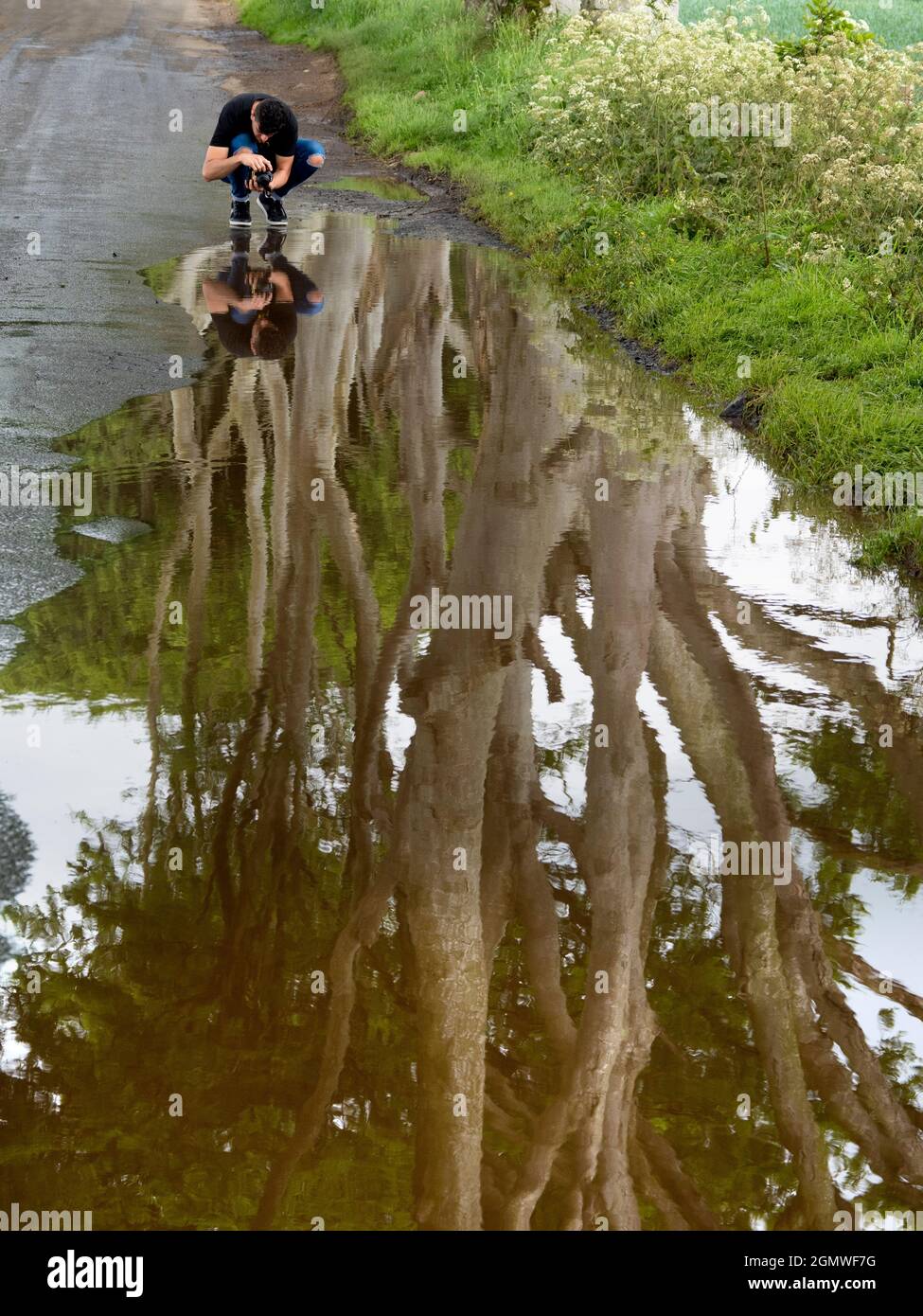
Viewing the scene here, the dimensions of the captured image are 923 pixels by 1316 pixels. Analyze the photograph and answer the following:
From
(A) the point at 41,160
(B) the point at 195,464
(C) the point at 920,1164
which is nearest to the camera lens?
(C) the point at 920,1164

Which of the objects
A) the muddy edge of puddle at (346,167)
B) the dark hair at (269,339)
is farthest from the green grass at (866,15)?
the dark hair at (269,339)

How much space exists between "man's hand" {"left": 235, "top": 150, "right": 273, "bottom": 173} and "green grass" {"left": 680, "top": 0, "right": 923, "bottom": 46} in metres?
13.5

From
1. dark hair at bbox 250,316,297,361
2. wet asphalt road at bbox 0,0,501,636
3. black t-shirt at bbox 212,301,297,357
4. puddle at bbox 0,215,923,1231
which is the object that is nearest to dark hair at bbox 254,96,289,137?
Answer: wet asphalt road at bbox 0,0,501,636

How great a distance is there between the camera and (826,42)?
53.9 ft

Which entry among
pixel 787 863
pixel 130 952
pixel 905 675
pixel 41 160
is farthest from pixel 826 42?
pixel 130 952

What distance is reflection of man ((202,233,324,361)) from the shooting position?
11.0 m

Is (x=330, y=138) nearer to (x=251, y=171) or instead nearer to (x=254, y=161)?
(x=251, y=171)

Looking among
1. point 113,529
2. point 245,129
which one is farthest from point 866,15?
point 113,529

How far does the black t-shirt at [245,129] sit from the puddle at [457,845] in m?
8.04

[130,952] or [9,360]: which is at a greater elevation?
[9,360]

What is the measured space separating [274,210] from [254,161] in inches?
36.0

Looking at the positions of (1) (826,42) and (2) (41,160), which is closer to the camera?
(1) (826,42)
